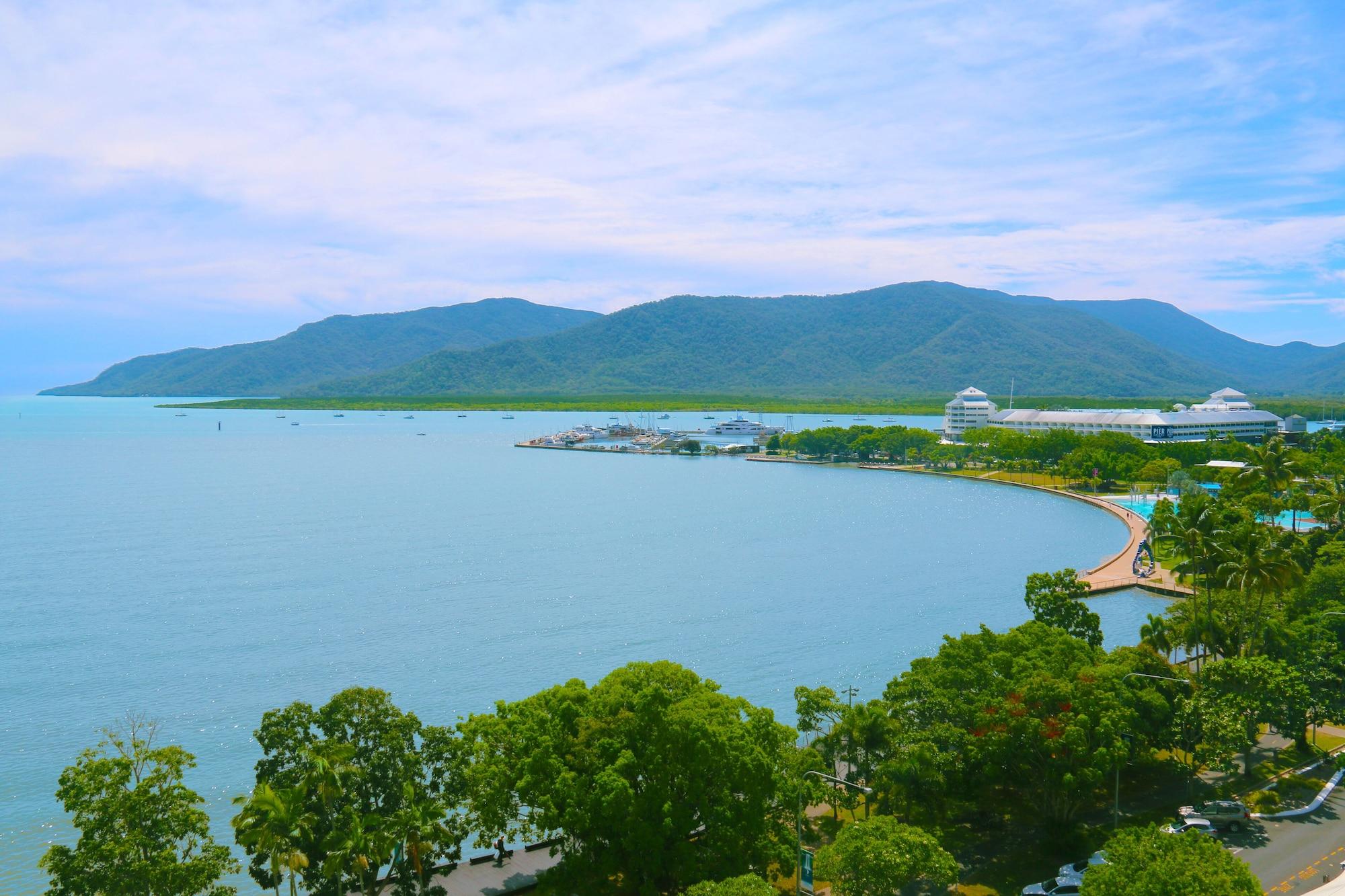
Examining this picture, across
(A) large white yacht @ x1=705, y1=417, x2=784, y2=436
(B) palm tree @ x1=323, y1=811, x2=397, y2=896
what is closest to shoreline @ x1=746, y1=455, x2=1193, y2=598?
(B) palm tree @ x1=323, y1=811, x2=397, y2=896

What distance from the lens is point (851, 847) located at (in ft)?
57.2

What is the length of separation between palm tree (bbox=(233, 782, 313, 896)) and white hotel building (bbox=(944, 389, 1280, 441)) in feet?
416

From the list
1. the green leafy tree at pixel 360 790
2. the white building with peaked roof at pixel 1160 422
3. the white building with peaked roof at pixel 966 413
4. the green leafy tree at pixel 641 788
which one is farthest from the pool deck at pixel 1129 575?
the white building with peaked roof at pixel 966 413

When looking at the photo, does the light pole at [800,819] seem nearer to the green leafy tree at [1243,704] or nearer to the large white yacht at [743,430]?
the green leafy tree at [1243,704]

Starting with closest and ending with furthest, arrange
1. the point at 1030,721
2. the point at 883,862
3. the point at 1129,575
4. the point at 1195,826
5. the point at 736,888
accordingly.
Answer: the point at 736,888
the point at 883,862
the point at 1195,826
the point at 1030,721
the point at 1129,575

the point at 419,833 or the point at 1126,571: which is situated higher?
the point at 419,833

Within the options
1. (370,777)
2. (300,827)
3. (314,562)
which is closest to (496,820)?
(370,777)

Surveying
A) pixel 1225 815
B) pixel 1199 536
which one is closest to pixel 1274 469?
pixel 1199 536

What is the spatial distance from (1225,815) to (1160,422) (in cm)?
11867

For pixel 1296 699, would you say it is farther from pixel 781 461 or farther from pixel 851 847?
pixel 781 461

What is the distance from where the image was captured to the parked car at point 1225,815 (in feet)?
71.5

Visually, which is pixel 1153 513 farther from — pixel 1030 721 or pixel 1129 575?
pixel 1030 721

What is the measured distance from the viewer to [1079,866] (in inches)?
806

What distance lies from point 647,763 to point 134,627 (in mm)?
33870
